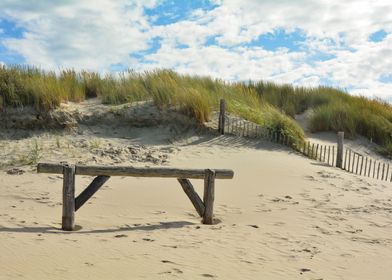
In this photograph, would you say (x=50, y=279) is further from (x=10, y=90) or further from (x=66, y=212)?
(x=10, y=90)

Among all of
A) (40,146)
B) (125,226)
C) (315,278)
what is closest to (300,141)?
(40,146)

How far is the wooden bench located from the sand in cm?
26

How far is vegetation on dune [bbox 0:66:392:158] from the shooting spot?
44.8ft

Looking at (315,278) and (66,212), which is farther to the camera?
(66,212)

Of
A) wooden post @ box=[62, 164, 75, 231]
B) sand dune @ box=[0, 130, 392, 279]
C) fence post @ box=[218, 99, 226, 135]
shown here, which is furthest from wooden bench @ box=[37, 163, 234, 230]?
fence post @ box=[218, 99, 226, 135]

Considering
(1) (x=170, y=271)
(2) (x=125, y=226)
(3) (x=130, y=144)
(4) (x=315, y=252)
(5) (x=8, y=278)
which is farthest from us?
(3) (x=130, y=144)

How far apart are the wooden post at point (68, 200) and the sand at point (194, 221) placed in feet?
0.49

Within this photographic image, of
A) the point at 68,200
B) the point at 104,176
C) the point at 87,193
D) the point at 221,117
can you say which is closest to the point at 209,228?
the point at 104,176

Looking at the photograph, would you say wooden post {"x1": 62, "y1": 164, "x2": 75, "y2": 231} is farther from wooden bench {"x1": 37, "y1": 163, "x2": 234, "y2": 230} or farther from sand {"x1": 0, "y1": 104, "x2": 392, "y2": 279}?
sand {"x1": 0, "y1": 104, "x2": 392, "y2": 279}

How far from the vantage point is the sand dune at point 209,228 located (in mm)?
4930

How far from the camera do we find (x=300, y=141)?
1362cm

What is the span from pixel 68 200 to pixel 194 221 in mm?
1915

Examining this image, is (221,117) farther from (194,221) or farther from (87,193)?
(87,193)

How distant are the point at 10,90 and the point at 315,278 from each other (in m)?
11.1
